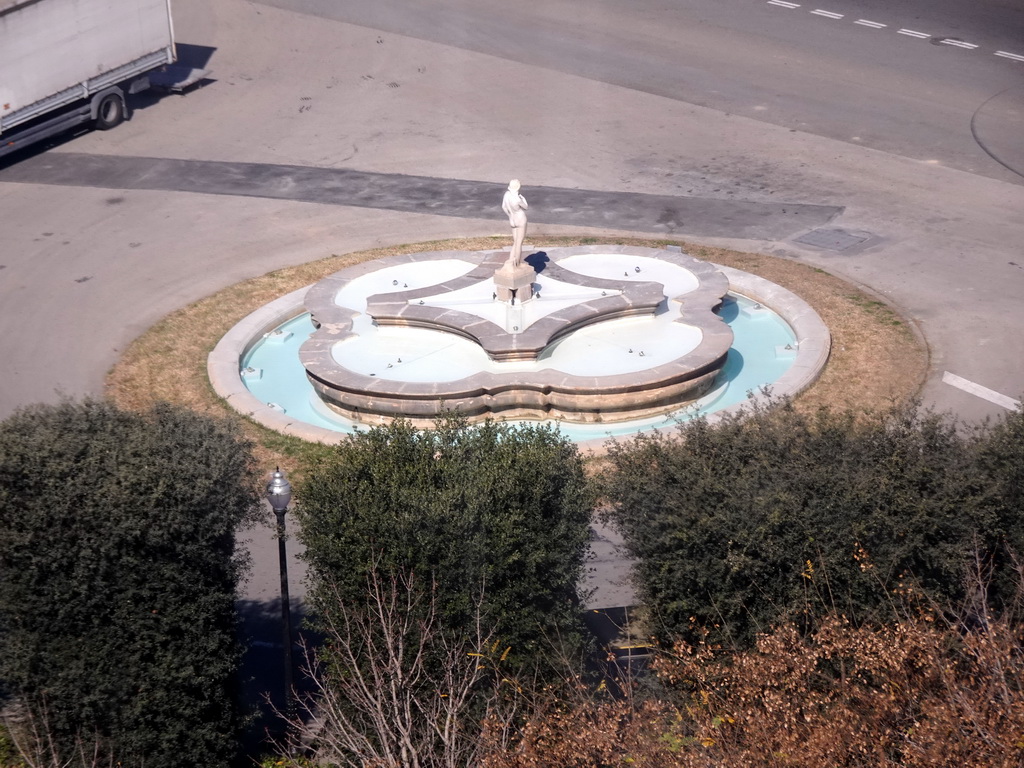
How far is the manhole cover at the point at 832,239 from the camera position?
21.4m

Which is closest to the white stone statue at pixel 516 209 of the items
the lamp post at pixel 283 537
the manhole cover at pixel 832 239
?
the manhole cover at pixel 832 239

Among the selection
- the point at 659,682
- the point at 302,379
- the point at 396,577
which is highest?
the point at 396,577

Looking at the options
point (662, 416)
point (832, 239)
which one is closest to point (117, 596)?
point (662, 416)

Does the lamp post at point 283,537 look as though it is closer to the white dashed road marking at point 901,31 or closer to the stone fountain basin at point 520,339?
the stone fountain basin at point 520,339

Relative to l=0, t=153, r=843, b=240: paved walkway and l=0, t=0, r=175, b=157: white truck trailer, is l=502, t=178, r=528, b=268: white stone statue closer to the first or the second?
l=0, t=153, r=843, b=240: paved walkway

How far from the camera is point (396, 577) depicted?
32.5 feet

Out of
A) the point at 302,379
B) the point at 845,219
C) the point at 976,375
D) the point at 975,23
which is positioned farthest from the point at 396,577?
the point at 975,23

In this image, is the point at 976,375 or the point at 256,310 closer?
the point at 976,375

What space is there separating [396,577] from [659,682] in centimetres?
240

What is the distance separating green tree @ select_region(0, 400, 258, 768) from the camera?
952cm

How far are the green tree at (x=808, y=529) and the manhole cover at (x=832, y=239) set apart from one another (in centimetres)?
1068

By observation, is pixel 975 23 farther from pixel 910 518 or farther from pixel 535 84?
pixel 910 518

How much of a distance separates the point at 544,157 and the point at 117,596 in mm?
18042

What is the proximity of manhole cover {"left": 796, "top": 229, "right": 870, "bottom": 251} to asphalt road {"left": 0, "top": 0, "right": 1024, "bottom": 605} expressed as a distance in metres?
0.18
